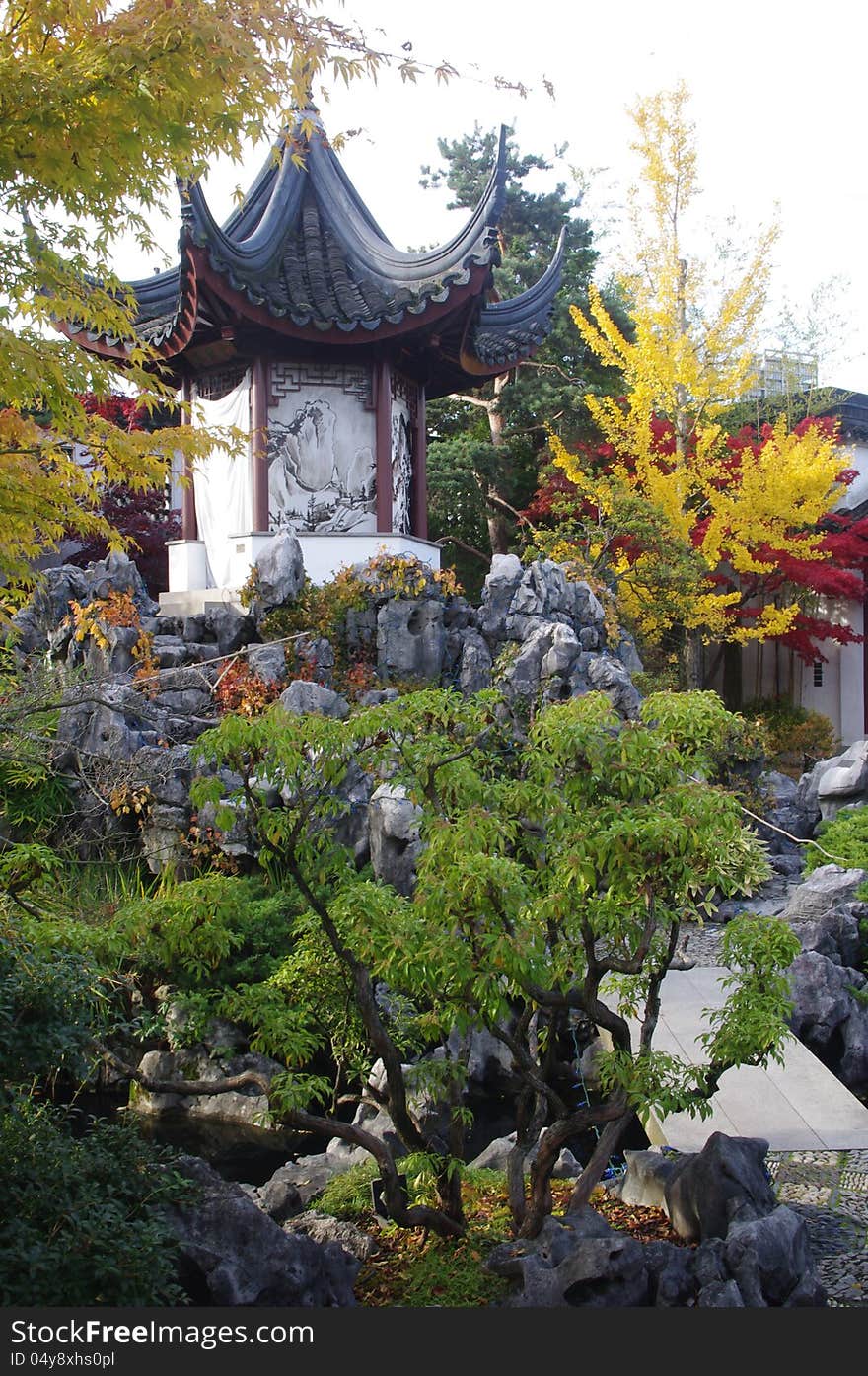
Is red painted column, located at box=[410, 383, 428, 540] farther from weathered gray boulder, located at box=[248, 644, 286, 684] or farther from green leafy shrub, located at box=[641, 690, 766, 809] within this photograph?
green leafy shrub, located at box=[641, 690, 766, 809]

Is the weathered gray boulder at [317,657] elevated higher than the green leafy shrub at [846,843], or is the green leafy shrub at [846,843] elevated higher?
the weathered gray boulder at [317,657]

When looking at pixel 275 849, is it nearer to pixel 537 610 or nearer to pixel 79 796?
pixel 79 796

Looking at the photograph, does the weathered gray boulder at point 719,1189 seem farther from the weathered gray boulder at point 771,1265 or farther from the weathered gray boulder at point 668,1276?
the weathered gray boulder at point 668,1276

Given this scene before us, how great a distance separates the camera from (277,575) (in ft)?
32.6

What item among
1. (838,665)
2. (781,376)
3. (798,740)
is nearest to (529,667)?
(798,740)

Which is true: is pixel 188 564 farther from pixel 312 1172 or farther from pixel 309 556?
pixel 312 1172

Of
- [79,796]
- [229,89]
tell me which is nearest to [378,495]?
[79,796]

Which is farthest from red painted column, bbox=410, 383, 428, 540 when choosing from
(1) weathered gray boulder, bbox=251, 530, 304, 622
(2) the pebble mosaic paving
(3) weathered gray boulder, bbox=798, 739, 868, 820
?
(2) the pebble mosaic paving

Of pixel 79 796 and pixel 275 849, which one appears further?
pixel 79 796

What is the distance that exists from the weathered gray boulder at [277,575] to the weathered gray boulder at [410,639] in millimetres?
842

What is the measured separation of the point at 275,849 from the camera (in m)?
4.15

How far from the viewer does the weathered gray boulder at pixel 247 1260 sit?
3529 millimetres

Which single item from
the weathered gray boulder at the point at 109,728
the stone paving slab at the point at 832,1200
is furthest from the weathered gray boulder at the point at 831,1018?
the weathered gray boulder at the point at 109,728

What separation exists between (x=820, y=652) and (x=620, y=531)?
17.7 ft
